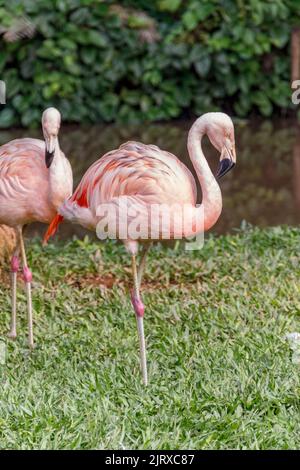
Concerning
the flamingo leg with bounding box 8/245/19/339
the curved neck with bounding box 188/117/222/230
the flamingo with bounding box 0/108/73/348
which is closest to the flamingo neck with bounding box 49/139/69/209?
the flamingo with bounding box 0/108/73/348

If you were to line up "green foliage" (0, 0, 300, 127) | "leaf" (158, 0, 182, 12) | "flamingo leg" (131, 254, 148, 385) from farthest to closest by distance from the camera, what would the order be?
"leaf" (158, 0, 182, 12) < "green foliage" (0, 0, 300, 127) < "flamingo leg" (131, 254, 148, 385)

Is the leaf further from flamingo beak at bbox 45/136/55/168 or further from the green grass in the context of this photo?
flamingo beak at bbox 45/136/55/168

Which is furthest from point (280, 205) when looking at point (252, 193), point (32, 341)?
point (32, 341)

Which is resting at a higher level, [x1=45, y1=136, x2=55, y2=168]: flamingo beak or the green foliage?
the green foliage

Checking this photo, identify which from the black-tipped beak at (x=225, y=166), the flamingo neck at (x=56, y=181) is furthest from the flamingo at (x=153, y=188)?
the flamingo neck at (x=56, y=181)

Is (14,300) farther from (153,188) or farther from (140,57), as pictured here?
(140,57)

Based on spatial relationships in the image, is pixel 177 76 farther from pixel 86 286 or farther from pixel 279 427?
pixel 279 427

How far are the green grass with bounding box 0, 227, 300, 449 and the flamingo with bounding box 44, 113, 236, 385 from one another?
0.28 meters

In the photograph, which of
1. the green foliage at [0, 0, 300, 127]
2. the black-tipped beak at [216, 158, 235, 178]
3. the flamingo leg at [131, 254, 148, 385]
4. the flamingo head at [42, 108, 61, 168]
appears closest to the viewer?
the black-tipped beak at [216, 158, 235, 178]

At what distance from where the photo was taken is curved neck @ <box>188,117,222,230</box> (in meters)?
3.93

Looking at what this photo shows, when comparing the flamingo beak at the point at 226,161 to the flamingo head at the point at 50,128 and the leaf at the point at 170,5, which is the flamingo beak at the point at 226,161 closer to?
the flamingo head at the point at 50,128

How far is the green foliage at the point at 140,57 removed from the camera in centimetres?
991

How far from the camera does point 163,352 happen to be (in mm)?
4367

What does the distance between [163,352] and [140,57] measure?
20.9ft
